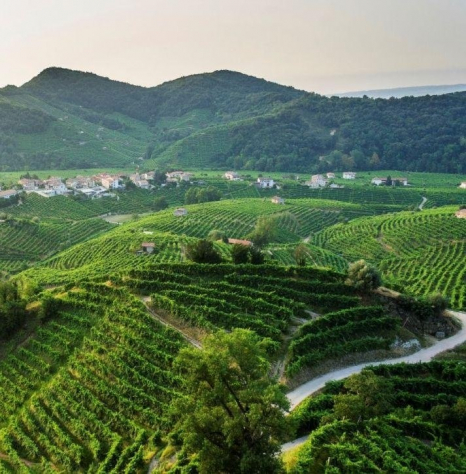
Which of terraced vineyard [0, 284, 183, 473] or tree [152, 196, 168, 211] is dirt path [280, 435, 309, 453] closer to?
terraced vineyard [0, 284, 183, 473]

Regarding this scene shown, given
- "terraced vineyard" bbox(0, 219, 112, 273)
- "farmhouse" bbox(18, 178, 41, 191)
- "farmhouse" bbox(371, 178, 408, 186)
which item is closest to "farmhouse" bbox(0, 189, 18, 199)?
"farmhouse" bbox(18, 178, 41, 191)

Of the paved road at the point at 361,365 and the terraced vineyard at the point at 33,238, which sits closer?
the paved road at the point at 361,365

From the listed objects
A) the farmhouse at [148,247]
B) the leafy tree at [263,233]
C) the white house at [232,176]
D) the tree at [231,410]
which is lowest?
Result: the farmhouse at [148,247]

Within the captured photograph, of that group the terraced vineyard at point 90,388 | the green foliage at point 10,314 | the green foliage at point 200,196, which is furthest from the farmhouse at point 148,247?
the green foliage at point 200,196

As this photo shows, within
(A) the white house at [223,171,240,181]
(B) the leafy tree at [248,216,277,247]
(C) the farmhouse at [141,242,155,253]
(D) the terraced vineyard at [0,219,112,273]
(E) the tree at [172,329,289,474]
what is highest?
(A) the white house at [223,171,240,181]

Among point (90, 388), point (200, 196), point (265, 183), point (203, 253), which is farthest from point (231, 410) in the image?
point (265, 183)

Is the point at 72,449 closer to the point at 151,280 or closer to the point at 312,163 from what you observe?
the point at 151,280

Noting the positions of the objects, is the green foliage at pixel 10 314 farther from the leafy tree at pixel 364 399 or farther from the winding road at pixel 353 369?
the leafy tree at pixel 364 399

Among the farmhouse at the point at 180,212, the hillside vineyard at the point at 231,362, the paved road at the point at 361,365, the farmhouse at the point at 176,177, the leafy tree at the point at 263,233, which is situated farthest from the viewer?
the farmhouse at the point at 176,177
